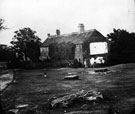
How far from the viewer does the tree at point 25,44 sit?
5812 centimetres

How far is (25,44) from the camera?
58.4m

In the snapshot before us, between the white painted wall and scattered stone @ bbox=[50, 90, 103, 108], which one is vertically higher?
the white painted wall

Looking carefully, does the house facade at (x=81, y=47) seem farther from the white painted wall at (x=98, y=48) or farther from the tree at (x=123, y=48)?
the tree at (x=123, y=48)

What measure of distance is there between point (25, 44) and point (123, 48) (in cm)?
2644

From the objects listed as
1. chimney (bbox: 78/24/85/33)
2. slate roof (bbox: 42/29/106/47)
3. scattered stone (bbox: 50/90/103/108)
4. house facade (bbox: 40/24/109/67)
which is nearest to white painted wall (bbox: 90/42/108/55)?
house facade (bbox: 40/24/109/67)

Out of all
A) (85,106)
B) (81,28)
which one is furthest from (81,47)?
(85,106)

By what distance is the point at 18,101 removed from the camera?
657 inches

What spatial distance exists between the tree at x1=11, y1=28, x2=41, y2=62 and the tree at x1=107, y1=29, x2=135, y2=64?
76.2ft

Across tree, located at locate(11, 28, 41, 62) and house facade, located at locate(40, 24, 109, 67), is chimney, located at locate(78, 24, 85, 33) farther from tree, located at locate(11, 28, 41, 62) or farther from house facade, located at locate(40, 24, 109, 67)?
tree, located at locate(11, 28, 41, 62)

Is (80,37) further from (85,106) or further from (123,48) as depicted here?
(85,106)

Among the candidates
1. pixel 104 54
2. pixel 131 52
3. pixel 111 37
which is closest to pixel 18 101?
pixel 131 52

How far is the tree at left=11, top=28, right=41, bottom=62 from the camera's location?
5812 centimetres

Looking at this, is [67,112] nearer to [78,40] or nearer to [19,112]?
[19,112]

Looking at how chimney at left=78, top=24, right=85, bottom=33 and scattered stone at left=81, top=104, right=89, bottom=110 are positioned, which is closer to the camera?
scattered stone at left=81, top=104, right=89, bottom=110
